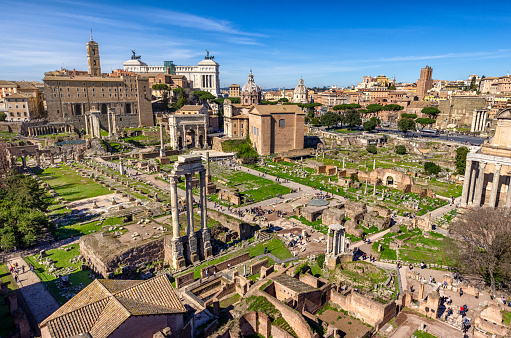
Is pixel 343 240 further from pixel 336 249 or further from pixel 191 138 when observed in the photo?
pixel 191 138

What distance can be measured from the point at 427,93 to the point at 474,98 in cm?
5475

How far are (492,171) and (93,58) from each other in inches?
4295

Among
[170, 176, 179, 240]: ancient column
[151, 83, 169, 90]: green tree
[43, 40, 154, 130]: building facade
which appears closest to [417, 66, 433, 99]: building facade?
[151, 83, 169, 90]: green tree

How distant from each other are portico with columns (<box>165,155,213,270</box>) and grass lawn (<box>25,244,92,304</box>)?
21.1 ft

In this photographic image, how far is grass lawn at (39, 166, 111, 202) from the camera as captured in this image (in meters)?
44.6

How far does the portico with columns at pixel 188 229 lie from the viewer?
25109mm

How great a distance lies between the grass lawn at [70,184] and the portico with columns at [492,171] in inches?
1754

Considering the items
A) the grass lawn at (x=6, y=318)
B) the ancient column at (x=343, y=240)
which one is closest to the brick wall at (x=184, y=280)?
the grass lawn at (x=6, y=318)

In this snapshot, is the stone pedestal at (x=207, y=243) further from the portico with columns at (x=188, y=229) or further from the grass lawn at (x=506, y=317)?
the grass lawn at (x=506, y=317)

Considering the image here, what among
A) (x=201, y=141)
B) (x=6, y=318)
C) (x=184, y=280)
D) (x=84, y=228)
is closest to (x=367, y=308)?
(x=184, y=280)

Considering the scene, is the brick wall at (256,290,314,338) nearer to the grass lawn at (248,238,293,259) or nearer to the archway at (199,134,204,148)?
the grass lawn at (248,238,293,259)

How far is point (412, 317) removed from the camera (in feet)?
66.7

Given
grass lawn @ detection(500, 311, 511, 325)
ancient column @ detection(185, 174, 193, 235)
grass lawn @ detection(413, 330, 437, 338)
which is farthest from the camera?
ancient column @ detection(185, 174, 193, 235)

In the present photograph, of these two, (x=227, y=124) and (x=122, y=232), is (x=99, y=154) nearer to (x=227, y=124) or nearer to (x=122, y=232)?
(x=227, y=124)
